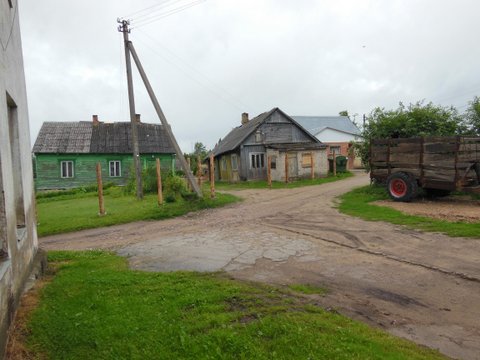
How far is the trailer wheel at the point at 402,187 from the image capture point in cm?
1166

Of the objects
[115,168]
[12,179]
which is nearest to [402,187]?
[12,179]

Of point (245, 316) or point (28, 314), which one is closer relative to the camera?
point (245, 316)

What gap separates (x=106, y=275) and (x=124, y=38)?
13.2 metres

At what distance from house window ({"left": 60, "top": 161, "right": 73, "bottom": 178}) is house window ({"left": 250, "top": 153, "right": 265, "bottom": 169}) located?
13.8 m

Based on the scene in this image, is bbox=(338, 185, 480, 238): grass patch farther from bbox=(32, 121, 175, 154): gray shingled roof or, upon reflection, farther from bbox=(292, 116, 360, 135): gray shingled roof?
bbox=(292, 116, 360, 135): gray shingled roof

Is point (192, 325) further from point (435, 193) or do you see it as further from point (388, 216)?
point (435, 193)

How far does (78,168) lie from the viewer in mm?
27750

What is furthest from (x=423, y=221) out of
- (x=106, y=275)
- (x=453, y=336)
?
(x=106, y=275)

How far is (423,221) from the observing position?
28.9ft

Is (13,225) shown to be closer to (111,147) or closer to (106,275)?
(106,275)

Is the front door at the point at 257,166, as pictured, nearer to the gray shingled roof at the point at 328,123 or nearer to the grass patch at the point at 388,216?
the grass patch at the point at 388,216

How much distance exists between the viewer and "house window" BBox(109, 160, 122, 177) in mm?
28781

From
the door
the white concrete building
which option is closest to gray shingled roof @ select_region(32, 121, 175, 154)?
the door

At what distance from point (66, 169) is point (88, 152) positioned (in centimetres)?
206
